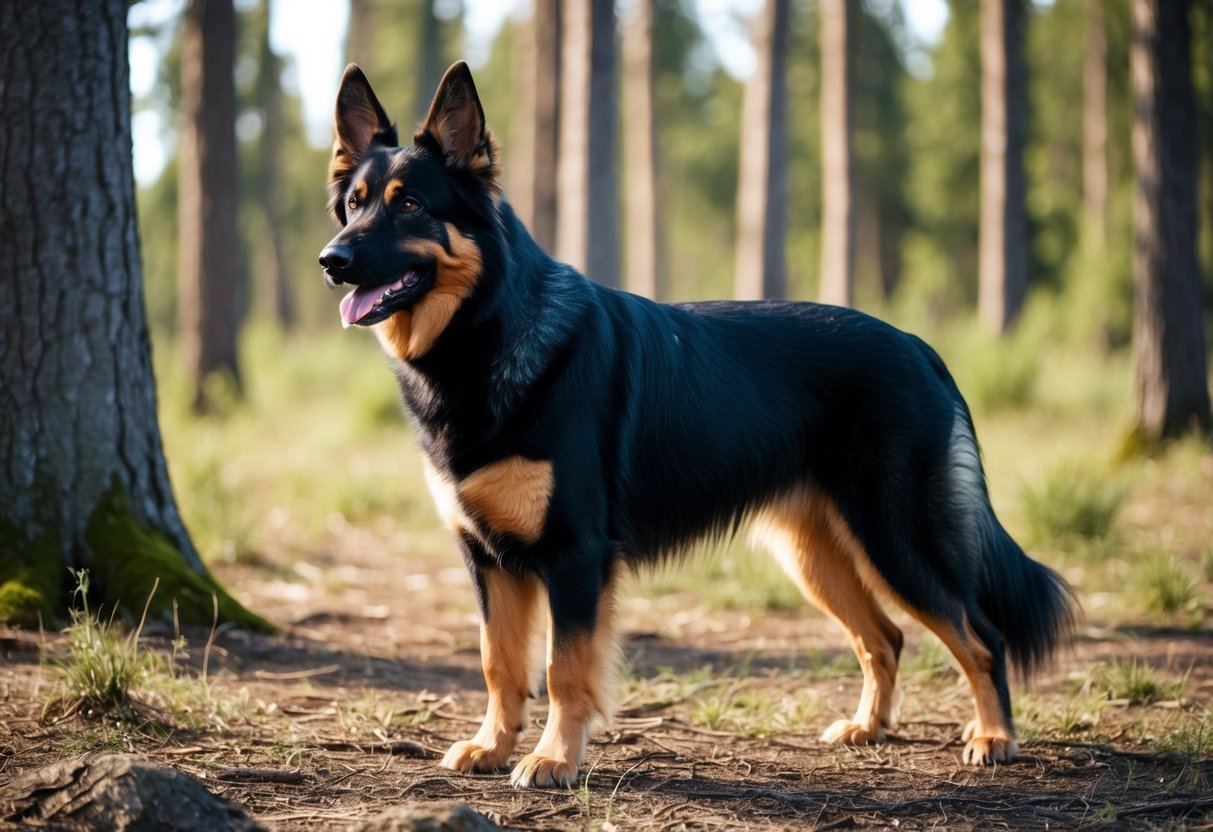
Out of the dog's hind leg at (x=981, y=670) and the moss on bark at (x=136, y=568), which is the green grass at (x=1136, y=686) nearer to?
the dog's hind leg at (x=981, y=670)

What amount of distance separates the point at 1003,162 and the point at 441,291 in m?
13.1

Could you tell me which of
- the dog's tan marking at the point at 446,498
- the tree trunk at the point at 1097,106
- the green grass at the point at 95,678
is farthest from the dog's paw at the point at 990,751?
the tree trunk at the point at 1097,106

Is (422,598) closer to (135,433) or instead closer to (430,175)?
(135,433)

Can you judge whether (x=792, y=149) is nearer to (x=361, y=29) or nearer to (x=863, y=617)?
(x=361, y=29)

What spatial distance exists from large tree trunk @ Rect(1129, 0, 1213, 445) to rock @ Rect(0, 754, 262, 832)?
8910 millimetres

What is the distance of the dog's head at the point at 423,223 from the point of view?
3.74m

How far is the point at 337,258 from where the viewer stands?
143 inches

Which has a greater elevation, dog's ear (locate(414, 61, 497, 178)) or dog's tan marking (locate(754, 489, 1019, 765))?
dog's ear (locate(414, 61, 497, 178))

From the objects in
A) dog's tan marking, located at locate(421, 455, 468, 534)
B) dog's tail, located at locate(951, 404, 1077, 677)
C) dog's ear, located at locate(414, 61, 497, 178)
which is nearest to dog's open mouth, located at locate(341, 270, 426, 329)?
dog's ear, located at locate(414, 61, 497, 178)

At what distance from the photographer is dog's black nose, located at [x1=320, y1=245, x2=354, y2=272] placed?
3.61 meters

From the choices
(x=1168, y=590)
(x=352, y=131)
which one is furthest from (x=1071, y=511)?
(x=352, y=131)

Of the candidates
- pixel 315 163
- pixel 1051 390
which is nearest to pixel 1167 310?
pixel 1051 390

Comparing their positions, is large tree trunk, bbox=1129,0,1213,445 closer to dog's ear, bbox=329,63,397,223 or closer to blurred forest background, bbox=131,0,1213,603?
blurred forest background, bbox=131,0,1213,603

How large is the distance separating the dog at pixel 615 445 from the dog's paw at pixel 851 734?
0.01 meters
